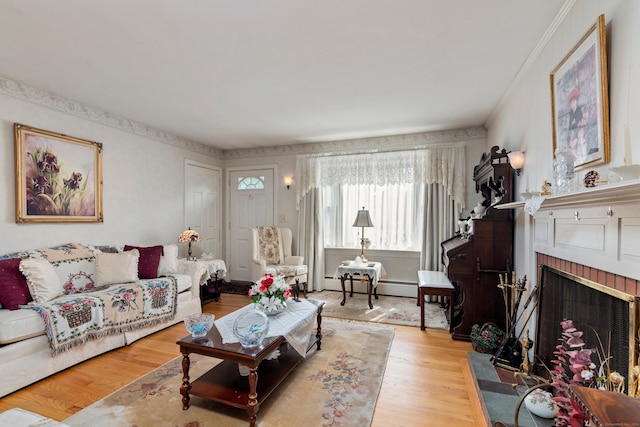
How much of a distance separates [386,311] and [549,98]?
2987mm

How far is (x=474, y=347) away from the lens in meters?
2.86

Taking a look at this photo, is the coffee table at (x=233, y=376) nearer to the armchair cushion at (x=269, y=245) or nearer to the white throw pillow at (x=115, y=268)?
the white throw pillow at (x=115, y=268)

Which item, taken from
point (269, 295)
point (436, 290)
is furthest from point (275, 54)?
point (436, 290)

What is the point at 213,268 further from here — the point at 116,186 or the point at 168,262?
the point at 116,186

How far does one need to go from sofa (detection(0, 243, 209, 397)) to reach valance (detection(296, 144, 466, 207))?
2.42 m

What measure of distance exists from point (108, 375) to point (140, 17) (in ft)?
8.91

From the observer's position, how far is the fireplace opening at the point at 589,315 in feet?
4.25

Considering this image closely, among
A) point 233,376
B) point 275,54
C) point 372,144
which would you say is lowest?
point 233,376

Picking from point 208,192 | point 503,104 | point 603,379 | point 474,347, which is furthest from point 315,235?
point 603,379

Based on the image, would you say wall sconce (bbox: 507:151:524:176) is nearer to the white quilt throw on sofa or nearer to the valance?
the valance

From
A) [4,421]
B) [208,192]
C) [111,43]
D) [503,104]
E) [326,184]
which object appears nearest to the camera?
[4,421]

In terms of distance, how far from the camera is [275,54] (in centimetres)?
238

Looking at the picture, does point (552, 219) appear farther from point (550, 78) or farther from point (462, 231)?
Answer: point (462, 231)

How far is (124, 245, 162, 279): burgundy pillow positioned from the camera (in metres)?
3.51
